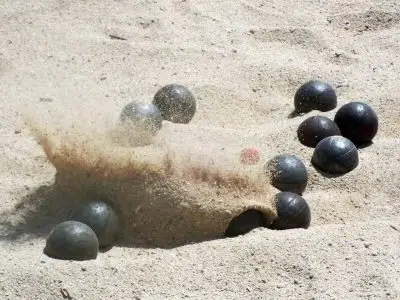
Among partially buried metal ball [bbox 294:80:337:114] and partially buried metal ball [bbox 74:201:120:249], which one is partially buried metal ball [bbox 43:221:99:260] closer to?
partially buried metal ball [bbox 74:201:120:249]

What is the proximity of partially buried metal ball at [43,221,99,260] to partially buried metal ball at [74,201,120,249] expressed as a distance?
0.45 ft

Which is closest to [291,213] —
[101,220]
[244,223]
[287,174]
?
[244,223]

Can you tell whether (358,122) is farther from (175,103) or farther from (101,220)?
(101,220)

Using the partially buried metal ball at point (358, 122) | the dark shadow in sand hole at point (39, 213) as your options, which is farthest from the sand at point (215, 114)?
the partially buried metal ball at point (358, 122)

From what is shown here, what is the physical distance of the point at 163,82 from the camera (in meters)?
7.54

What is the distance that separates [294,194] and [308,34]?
3.21 metres

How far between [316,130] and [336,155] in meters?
0.42

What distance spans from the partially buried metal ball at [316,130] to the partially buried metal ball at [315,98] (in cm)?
44

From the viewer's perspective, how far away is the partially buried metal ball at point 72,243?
4.94m

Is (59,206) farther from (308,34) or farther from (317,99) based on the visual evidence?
(308,34)

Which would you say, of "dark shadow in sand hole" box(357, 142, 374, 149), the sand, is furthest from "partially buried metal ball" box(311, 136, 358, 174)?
"dark shadow in sand hole" box(357, 142, 374, 149)

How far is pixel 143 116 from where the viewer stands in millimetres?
6262

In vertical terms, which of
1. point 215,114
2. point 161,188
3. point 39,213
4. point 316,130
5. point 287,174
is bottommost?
point 215,114

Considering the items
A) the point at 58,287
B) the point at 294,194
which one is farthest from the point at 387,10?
the point at 58,287
